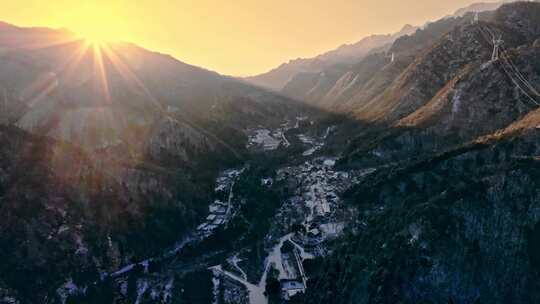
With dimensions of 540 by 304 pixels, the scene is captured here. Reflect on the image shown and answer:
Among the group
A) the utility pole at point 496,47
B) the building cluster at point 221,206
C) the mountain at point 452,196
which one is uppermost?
the utility pole at point 496,47

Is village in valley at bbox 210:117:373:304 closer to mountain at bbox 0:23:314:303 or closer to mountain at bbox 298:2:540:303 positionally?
mountain at bbox 298:2:540:303

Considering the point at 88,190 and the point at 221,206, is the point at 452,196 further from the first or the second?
the point at 88,190

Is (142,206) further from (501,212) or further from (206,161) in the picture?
(501,212)

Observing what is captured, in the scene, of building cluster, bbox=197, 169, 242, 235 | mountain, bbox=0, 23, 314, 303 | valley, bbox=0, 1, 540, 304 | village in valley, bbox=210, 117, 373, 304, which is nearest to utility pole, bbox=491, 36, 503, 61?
valley, bbox=0, 1, 540, 304

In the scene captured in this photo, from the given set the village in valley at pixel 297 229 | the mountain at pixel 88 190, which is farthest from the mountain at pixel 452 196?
the mountain at pixel 88 190

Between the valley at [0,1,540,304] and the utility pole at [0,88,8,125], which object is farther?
the utility pole at [0,88,8,125]

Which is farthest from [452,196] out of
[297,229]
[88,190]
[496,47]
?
[496,47]

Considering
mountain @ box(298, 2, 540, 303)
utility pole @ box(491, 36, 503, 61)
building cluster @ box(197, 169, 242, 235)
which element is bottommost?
building cluster @ box(197, 169, 242, 235)

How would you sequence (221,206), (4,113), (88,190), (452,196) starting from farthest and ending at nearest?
(4,113)
(221,206)
(88,190)
(452,196)

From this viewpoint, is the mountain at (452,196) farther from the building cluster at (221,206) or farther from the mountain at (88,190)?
the mountain at (88,190)

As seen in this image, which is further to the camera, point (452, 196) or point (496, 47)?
point (496, 47)

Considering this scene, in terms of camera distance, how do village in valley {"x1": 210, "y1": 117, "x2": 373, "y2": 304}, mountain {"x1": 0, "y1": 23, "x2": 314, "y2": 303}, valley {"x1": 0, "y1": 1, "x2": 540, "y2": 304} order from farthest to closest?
1. mountain {"x1": 0, "y1": 23, "x2": 314, "y2": 303}
2. village in valley {"x1": 210, "y1": 117, "x2": 373, "y2": 304}
3. valley {"x1": 0, "y1": 1, "x2": 540, "y2": 304}
